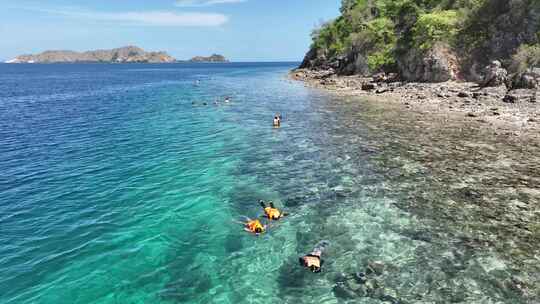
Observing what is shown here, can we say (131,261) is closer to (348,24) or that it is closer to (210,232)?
(210,232)

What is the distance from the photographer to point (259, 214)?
58.2 ft

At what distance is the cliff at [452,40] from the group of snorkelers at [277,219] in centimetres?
4373

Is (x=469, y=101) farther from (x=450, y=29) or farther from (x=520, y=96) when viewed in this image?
(x=450, y=29)

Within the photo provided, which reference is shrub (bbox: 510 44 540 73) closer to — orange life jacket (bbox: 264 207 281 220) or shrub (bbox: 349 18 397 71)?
shrub (bbox: 349 18 397 71)

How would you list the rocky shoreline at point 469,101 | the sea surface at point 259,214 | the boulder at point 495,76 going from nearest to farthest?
the sea surface at point 259,214 < the rocky shoreline at point 469,101 < the boulder at point 495,76

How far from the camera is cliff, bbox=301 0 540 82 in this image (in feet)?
159

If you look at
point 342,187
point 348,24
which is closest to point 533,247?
point 342,187

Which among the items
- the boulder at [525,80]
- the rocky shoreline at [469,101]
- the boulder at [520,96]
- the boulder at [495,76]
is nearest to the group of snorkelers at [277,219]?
the rocky shoreline at [469,101]

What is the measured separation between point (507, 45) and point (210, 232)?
56140mm

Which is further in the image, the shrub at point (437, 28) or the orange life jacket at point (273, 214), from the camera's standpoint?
the shrub at point (437, 28)

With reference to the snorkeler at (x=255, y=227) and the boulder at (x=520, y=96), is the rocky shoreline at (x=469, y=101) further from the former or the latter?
the snorkeler at (x=255, y=227)

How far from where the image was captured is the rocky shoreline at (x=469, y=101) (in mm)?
33219

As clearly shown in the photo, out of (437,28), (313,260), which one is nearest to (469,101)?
(437,28)

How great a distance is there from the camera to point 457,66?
5584 centimetres
